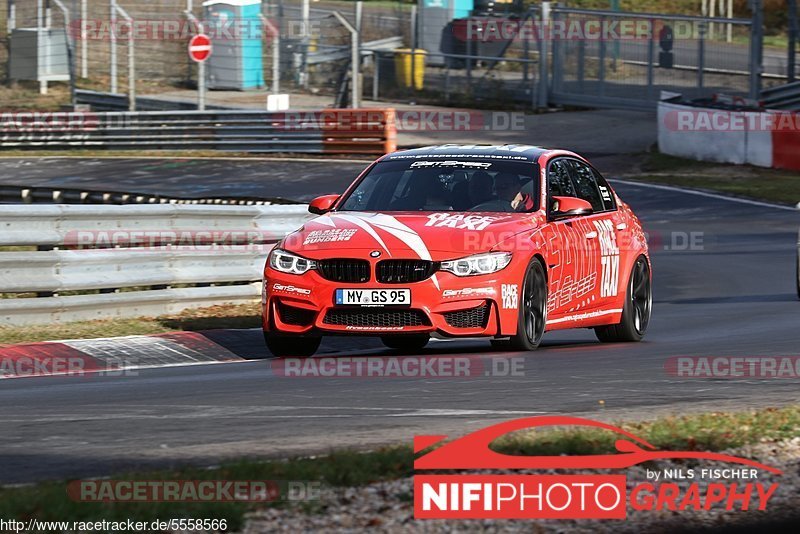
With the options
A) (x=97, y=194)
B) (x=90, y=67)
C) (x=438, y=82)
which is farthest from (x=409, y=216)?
(x=90, y=67)

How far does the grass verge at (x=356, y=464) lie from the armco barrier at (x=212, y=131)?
85.6 ft

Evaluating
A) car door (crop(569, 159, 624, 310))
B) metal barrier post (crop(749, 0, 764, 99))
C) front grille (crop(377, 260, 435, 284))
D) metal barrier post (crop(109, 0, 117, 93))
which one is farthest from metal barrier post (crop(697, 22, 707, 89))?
front grille (crop(377, 260, 435, 284))

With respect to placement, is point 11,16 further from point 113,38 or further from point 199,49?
point 199,49

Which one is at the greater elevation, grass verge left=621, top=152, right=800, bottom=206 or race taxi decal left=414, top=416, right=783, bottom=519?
race taxi decal left=414, top=416, right=783, bottom=519

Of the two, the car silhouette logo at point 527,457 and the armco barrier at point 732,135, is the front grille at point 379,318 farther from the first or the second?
→ the armco barrier at point 732,135

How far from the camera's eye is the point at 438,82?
4394cm

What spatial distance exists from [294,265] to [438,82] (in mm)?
33726

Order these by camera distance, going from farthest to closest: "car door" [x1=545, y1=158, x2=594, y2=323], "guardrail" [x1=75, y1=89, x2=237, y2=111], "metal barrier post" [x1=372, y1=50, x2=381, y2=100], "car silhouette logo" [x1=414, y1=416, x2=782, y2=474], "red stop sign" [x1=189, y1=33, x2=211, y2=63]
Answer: "metal barrier post" [x1=372, y1=50, x2=381, y2=100], "guardrail" [x1=75, y1=89, x2=237, y2=111], "red stop sign" [x1=189, y1=33, x2=211, y2=63], "car door" [x1=545, y1=158, x2=594, y2=323], "car silhouette logo" [x1=414, y1=416, x2=782, y2=474]

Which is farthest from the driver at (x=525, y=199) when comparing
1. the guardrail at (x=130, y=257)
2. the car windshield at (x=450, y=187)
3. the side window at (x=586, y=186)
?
the guardrail at (x=130, y=257)

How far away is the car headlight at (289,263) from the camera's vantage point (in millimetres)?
10595

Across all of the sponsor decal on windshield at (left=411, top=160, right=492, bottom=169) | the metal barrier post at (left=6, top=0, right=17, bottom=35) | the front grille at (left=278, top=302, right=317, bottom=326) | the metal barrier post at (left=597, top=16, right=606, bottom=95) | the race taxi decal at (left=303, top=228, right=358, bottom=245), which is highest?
the metal barrier post at (left=6, top=0, right=17, bottom=35)

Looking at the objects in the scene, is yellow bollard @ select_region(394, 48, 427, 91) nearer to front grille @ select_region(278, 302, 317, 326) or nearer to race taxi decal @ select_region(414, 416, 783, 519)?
front grille @ select_region(278, 302, 317, 326)

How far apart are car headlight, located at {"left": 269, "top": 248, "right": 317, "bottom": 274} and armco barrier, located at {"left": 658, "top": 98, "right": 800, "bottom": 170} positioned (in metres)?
19.9

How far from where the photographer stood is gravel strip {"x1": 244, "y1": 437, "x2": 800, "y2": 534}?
5293mm
